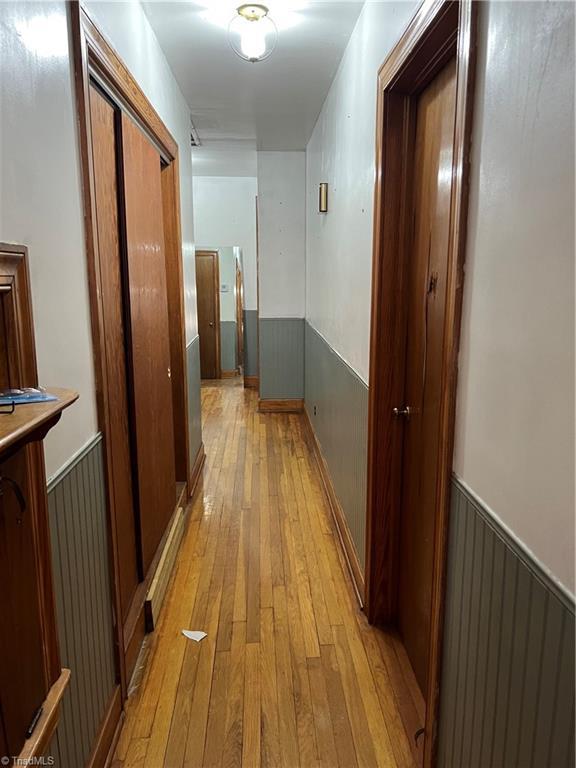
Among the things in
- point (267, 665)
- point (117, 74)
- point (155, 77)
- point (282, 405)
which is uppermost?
point (155, 77)

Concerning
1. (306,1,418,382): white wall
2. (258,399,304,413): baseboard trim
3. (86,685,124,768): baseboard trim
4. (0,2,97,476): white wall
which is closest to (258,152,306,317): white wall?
(258,399,304,413): baseboard trim

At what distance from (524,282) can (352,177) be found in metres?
1.83

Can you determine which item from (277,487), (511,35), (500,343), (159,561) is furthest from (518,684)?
(277,487)

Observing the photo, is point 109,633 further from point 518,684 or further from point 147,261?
point 147,261

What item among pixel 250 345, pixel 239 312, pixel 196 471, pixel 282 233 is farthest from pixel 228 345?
pixel 196 471

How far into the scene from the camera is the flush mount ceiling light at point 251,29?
87.7 inches

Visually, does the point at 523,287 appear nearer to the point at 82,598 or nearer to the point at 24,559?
the point at 24,559

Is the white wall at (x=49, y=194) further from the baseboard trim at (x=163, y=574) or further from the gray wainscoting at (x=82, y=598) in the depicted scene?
the baseboard trim at (x=163, y=574)

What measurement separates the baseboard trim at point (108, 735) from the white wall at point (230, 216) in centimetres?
570

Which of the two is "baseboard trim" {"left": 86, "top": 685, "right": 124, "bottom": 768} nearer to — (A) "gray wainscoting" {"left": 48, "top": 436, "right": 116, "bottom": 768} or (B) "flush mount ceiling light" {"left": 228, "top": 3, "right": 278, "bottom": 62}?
(A) "gray wainscoting" {"left": 48, "top": 436, "right": 116, "bottom": 768}

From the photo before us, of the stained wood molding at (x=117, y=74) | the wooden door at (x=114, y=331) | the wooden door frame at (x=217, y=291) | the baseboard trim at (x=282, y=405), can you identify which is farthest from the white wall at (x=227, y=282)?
the wooden door at (x=114, y=331)

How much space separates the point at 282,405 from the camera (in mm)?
5594

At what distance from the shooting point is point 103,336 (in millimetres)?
1640

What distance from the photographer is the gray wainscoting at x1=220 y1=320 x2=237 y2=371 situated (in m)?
7.45
